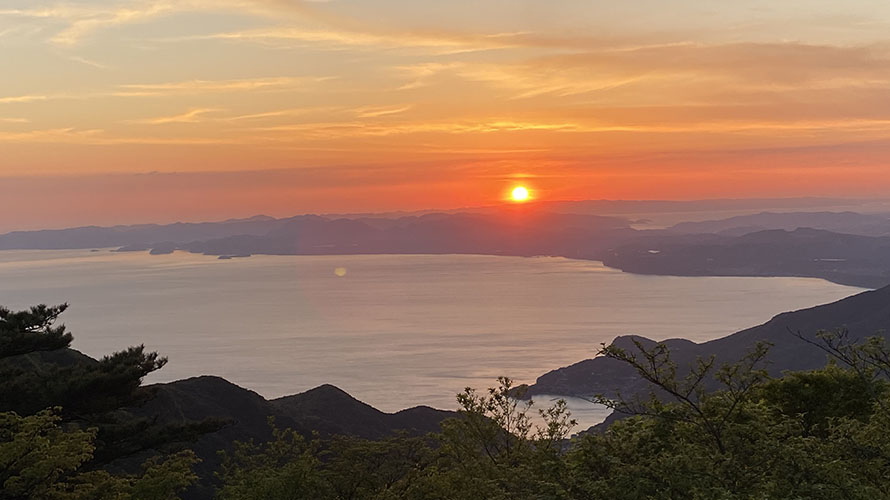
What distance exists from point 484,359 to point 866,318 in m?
95.1

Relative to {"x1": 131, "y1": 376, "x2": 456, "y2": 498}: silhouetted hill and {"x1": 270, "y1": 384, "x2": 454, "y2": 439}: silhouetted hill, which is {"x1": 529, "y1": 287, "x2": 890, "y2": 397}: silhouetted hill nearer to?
{"x1": 270, "y1": 384, "x2": 454, "y2": 439}: silhouetted hill

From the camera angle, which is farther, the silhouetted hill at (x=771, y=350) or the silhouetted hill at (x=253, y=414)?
the silhouetted hill at (x=771, y=350)

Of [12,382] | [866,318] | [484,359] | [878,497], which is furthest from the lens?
[484,359]

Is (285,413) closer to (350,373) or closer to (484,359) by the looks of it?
(350,373)

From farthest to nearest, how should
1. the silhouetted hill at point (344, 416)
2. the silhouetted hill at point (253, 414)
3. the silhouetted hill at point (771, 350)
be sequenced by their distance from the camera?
1. the silhouetted hill at point (771, 350)
2. the silhouetted hill at point (344, 416)
3. the silhouetted hill at point (253, 414)

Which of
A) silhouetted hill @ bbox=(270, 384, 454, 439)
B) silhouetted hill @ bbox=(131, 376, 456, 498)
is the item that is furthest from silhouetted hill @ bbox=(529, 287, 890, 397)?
silhouetted hill @ bbox=(131, 376, 456, 498)

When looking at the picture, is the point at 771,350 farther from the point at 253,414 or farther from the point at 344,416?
the point at 253,414

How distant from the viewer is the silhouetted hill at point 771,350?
531 feet

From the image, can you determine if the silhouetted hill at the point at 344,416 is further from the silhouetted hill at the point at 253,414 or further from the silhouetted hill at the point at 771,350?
the silhouetted hill at the point at 771,350

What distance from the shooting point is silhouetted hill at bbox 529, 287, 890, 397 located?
16200cm

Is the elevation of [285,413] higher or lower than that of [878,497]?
lower

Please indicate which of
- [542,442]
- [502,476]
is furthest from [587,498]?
[542,442]

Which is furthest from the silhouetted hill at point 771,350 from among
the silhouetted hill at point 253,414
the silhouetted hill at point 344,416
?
the silhouetted hill at point 253,414

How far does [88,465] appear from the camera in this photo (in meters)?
32.4
